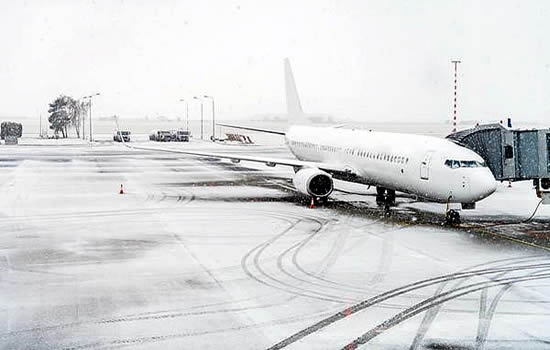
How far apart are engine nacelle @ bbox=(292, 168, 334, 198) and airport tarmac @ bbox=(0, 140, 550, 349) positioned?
79 cm

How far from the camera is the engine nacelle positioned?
31422 millimetres

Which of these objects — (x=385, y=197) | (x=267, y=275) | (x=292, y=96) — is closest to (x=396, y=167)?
(x=385, y=197)

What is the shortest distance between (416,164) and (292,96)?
2321 cm

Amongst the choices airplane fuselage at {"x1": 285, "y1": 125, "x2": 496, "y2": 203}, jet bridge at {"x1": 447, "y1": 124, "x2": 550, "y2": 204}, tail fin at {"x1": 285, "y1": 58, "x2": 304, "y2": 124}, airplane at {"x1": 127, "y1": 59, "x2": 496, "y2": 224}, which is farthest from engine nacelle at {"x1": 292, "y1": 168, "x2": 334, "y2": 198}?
tail fin at {"x1": 285, "y1": 58, "x2": 304, "y2": 124}

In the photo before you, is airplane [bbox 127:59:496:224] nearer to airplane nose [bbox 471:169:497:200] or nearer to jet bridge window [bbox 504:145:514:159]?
airplane nose [bbox 471:169:497:200]

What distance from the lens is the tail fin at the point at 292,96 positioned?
4875 centimetres

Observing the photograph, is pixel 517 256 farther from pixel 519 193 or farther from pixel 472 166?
Result: pixel 519 193

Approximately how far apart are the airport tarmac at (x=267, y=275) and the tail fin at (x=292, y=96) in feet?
54.5

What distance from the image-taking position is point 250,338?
12.5 metres

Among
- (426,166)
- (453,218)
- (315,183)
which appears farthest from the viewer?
(315,183)

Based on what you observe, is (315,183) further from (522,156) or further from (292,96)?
(292,96)

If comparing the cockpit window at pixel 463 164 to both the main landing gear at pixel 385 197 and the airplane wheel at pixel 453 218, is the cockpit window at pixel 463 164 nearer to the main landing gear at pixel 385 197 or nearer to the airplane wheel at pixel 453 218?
the airplane wheel at pixel 453 218

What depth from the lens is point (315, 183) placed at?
31.7m

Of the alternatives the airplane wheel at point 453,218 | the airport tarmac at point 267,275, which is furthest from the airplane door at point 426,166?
the airport tarmac at point 267,275
